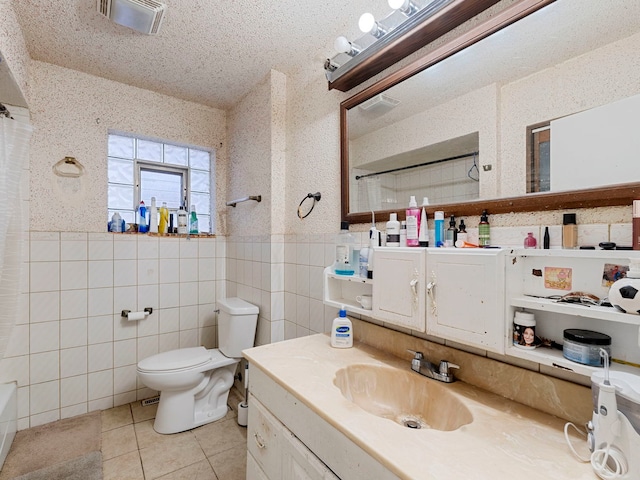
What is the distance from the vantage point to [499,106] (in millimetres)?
983

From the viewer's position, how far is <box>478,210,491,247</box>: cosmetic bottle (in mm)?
988

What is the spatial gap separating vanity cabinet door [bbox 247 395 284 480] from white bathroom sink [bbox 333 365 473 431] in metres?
0.27

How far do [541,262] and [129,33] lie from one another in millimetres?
2178

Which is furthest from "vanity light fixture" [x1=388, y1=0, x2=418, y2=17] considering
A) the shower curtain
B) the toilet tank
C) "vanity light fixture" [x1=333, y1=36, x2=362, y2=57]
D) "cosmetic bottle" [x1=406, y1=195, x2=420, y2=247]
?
the shower curtain

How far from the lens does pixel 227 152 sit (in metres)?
2.64

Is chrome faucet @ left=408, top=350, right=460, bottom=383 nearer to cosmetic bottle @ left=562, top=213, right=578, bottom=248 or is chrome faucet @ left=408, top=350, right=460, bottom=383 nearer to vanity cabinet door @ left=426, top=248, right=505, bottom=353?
vanity cabinet door @ left=426, top=248, right=505, bottom=353

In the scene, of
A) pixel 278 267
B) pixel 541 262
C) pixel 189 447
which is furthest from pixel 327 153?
pixel 189 447

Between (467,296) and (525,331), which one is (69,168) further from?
(525,331)

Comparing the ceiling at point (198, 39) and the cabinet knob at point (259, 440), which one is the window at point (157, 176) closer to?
the ceiling at point (198, 39)

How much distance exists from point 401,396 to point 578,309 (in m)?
0.64

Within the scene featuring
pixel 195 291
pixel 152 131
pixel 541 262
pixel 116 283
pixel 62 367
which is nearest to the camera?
pixel 541 262

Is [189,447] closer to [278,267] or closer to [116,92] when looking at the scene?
[278,267]

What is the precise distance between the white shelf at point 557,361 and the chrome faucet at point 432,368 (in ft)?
0.87

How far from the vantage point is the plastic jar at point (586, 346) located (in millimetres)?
692
